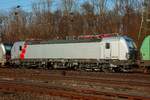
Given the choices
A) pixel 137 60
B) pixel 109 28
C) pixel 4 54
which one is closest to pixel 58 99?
pixel 137 60

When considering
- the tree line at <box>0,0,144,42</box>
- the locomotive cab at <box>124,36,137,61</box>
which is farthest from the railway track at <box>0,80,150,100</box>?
the tree line at <box>0,0,144,42</box>

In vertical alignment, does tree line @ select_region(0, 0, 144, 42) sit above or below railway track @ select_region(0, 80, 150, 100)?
above

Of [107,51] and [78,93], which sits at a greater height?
[107,51]

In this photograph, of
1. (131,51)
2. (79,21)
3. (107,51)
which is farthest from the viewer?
(79,21)

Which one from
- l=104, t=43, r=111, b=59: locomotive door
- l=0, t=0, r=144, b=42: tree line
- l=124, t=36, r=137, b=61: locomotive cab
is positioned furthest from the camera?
l=0, t=0, r=144, b=42: tree line

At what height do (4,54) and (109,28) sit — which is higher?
(109,28)

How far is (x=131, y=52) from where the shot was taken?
102 feet

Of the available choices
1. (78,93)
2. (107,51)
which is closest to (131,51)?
(107,51)

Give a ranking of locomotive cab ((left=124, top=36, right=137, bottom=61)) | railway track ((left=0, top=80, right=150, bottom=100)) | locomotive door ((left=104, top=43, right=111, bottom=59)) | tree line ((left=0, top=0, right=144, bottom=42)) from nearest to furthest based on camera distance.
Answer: railway track ((left=0, top=80, right=150, bottom=100)), locomotive cab ((left=124, top=36, right=137, bottom=61)), locomotive door ((left=104, top=43, right=111, bottom=59)), tree line ((left=0, top=0, right=144, bottom=42))

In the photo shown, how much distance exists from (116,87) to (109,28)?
45.4 m

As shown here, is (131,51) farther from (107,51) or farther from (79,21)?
(79,21)

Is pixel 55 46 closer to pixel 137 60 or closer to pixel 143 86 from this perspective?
pixel 137 60

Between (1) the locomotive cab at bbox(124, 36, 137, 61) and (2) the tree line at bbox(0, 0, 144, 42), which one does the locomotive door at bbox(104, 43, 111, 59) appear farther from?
(2) the tree line at bbox(0, 0, 144, 42)

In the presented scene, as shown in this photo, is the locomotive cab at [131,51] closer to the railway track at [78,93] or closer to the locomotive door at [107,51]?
the locomotive door at [107,51]
